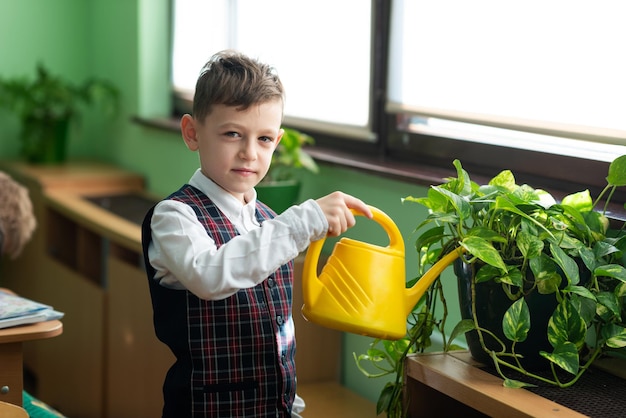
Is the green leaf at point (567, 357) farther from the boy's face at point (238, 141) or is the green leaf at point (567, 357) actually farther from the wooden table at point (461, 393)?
the boy's face at point (238, 141)

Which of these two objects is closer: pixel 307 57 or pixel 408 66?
pixel 408 66

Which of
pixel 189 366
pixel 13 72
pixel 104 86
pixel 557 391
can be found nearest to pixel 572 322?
pixel 557 391

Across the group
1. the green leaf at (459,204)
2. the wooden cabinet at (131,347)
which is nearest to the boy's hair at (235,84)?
the green leaf at (459,204)

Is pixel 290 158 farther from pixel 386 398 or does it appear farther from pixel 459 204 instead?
pixel 459 204

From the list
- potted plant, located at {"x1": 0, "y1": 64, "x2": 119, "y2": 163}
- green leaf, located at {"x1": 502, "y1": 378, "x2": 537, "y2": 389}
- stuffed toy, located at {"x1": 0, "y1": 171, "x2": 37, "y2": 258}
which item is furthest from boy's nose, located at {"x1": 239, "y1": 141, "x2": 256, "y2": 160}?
potted plant, located at {"x1": 0, "y1": 64, "x2": 119, "y2": 163}

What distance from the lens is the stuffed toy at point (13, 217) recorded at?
261 centimetres

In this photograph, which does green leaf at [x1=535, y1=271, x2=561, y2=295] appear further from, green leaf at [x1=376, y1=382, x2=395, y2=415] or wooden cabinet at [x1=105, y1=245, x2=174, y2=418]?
wooden cabinet at [x1=105, y1=245, x2=174, y2=418]

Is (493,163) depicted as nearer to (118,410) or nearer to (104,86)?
(118,410)

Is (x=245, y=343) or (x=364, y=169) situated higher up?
(x=364, y=169)

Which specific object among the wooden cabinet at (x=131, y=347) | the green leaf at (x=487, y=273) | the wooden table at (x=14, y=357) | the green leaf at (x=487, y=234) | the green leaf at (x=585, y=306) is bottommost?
the wooden cabinet at (x=131, y=347)

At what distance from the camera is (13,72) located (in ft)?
13.0

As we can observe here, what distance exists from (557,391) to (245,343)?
1.70 feet

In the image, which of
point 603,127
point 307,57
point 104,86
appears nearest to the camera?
point 603,127

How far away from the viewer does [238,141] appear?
4.69 ft
